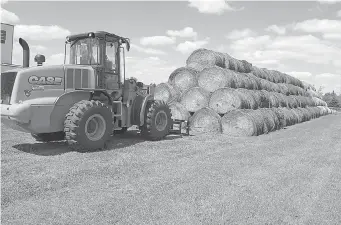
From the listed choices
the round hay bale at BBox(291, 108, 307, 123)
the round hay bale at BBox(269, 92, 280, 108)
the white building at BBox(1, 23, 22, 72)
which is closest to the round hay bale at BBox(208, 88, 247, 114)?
the round hay bale at BBox(269, 92, 280, 108)

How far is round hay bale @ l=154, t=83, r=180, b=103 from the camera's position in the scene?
12.9m

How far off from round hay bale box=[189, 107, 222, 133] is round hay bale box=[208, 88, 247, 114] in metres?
0.27

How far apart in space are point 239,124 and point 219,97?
1295mm

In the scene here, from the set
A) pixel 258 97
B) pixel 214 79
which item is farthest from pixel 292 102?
pixel 214 79

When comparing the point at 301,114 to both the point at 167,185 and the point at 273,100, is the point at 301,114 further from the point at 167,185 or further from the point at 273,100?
the point at 167,185

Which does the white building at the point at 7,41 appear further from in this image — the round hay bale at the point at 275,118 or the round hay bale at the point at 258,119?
the round hay bale at the point at 258,119

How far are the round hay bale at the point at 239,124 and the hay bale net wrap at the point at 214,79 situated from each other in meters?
1.28

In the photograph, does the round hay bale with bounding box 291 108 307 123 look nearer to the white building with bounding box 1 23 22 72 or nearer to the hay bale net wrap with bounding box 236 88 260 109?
the hay bale net wrap with bounding box 236 88 260 109

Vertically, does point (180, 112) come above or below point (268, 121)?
above

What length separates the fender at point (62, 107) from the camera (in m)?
7.32

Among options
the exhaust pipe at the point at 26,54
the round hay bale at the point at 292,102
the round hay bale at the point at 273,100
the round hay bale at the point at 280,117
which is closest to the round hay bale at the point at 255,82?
the round hay bale at the point at 273,100

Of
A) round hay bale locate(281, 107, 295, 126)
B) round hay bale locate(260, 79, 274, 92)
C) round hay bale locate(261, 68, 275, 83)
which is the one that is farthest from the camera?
round hay bale locate(261, 68, 275, 83)

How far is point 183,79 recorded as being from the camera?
12914mm

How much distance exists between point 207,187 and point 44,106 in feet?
13.7
